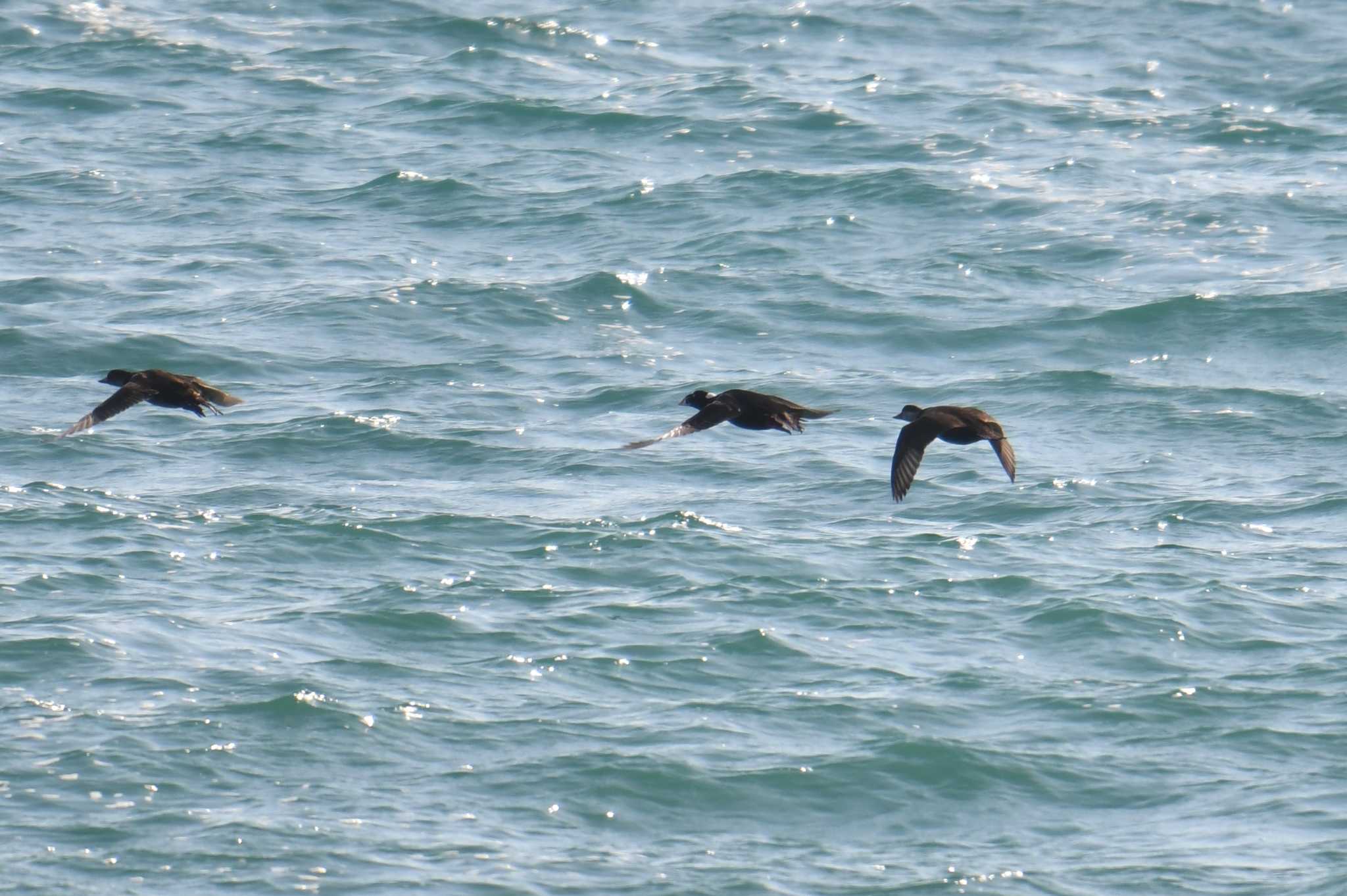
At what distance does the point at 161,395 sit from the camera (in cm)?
1359

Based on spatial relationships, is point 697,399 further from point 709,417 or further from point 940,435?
point 940,435

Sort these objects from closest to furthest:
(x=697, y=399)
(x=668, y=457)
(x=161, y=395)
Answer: (x=161, y=395) < (x=697, y=399) < (x=668, y=457)

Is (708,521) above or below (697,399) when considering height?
below

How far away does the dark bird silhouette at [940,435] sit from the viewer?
12953 mm

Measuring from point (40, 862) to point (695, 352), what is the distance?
35.1 ft

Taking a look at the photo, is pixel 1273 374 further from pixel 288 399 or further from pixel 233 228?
pixel 233 228

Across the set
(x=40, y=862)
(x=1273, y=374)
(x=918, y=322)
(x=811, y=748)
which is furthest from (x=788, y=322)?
(x=40, y=862)

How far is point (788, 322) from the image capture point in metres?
23.8

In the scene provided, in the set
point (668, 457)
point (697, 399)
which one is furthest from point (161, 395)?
point (668, 457)

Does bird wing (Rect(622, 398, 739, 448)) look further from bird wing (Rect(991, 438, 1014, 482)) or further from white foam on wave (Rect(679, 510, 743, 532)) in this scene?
white foam on wave (Rect(679, 510, 743, 532))

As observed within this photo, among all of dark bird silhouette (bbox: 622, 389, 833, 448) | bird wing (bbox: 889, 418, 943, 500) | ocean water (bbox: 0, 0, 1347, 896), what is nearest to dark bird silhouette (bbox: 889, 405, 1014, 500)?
bird wing (bbox: 889, 418, 943, 500)

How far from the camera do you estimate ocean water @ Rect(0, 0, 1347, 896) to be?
571 inches

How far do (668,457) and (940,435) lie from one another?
26.1 feet

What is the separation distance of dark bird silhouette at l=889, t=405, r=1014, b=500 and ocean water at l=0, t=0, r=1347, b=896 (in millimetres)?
2584
